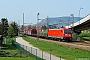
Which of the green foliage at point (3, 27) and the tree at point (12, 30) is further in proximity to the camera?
the tree at point (12, 30)

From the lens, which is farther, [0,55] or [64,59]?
[0,55]

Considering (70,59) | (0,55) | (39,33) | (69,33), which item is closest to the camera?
(70,59)

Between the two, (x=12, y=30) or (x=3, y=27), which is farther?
(x=12, y=30)

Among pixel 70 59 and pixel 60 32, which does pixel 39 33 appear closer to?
pixel 60 32

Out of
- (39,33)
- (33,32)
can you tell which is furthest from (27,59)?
(33,32)

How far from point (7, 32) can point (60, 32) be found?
1781 inches

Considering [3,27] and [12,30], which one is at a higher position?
[3,27]

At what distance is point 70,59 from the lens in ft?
87.9

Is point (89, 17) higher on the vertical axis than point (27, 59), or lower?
higher

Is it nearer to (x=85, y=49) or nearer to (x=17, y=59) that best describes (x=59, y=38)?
(x=85, y=49)

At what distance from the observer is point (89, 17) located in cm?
5669

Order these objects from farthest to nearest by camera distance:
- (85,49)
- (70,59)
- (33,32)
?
(33,32) < (85,49) < (70,59)

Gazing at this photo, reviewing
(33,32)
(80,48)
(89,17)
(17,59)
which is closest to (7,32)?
(33,32)

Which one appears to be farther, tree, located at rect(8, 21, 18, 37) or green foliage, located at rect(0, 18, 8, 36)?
tree, located at rect(8, 21, 18, 37)
